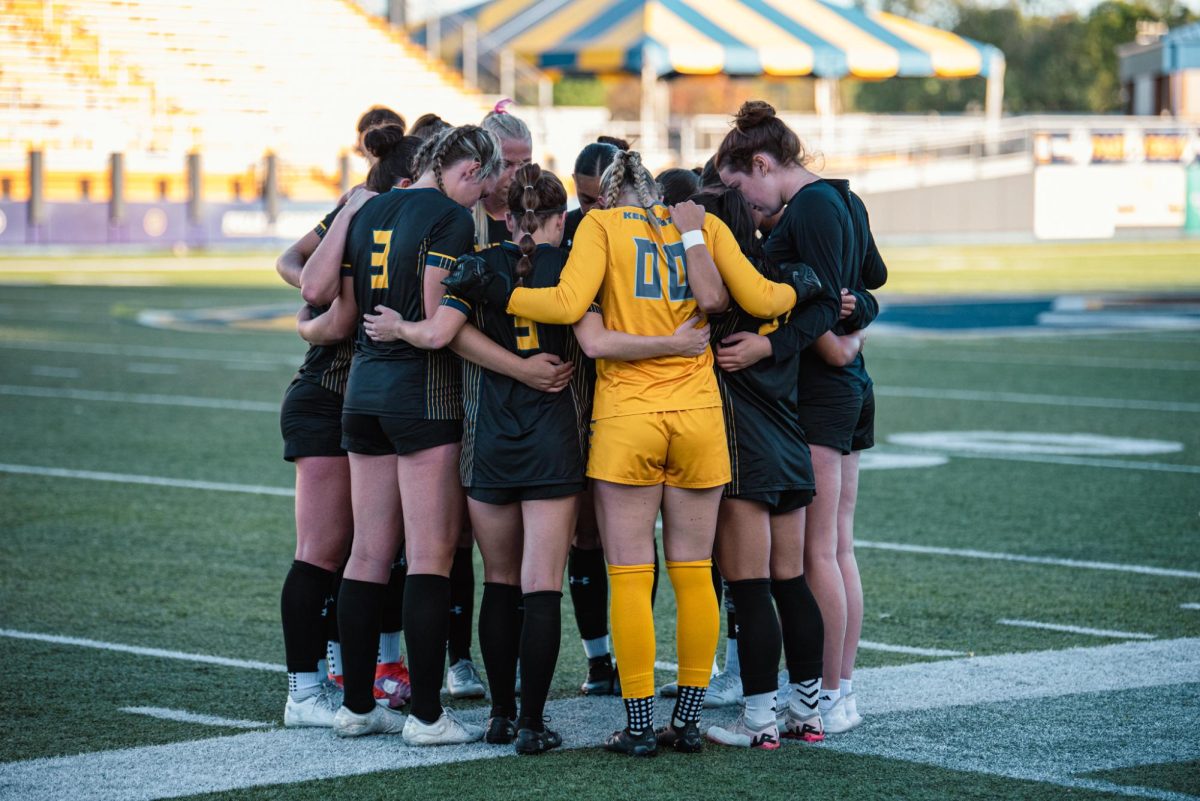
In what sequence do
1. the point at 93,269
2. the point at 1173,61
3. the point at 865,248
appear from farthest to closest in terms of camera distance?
1. the point at 1173,61
2. the point at 93,269
3. the point at 865,248

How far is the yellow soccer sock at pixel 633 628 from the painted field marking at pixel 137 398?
27.7 ft

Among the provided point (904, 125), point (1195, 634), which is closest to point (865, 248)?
point (1195, 634)

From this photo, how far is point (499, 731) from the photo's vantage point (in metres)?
4.83

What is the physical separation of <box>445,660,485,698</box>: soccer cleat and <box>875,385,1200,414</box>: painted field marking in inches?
338

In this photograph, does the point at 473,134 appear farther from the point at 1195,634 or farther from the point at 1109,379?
the point at 1109,379

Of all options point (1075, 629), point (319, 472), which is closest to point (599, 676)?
point (319, 472)

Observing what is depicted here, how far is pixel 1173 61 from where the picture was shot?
2024 inches

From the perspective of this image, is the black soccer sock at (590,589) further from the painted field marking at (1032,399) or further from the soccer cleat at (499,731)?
the painted field marking at (1032,399)

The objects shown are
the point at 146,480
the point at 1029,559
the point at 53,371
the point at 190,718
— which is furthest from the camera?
the point at 53,371

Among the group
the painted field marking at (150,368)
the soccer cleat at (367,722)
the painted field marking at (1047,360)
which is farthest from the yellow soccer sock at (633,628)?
the painted field marking at (1047,360)

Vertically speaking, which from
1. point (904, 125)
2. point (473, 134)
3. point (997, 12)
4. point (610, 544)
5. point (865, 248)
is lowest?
point (610, 544)

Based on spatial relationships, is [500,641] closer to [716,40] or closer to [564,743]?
[564,743]

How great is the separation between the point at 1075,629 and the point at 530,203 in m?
2.95

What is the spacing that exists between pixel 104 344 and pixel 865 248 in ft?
44.9
